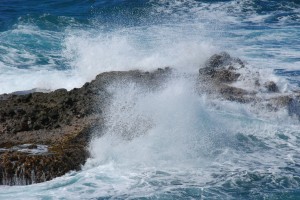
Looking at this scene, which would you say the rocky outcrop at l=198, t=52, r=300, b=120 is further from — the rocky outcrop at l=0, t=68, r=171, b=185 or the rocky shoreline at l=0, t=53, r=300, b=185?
the rocky outcrop at l=0, t=68, r=171, b=185

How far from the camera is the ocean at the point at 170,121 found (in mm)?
8344

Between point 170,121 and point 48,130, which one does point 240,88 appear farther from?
point 48,130

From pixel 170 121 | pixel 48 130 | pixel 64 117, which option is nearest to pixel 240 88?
pixel 170 121

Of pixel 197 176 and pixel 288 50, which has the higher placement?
pixel 288 50

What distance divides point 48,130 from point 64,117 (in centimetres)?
44

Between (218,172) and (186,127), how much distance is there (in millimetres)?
1735

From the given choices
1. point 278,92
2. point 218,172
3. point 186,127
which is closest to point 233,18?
point 278,92

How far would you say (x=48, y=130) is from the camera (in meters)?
9.45

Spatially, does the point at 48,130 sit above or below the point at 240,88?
below

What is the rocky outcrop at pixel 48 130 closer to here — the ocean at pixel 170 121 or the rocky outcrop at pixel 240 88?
the ocean at pixel 170 121

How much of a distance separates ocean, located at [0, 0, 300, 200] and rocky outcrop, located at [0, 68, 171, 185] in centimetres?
17

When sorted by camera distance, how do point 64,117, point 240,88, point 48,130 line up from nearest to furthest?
point 48,130, point 64,117, point 240,88

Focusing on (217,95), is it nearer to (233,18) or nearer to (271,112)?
(271,112)

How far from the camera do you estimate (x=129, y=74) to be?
12.0 m
